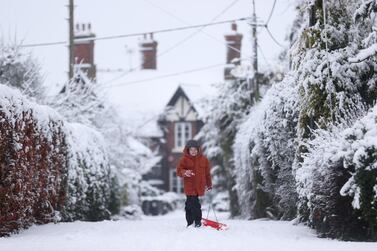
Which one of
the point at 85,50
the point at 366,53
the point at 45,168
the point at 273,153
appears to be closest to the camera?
the point at 366,53

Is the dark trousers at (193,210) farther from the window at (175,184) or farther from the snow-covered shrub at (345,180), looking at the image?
the window at (175,184)

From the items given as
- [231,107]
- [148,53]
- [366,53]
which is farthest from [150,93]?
[366,53]

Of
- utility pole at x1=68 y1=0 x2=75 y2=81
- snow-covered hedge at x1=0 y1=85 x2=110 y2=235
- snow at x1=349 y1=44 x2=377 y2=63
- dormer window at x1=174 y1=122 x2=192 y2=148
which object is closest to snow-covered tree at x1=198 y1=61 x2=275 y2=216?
utility pole at x1=68 y1=0 x2=75 y2=81

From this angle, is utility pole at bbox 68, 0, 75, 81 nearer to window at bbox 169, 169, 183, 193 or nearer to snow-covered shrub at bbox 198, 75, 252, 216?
snow-covered shrub at bbox 198, 75, 252, 216

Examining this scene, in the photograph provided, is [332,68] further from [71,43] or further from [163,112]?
[163,112]

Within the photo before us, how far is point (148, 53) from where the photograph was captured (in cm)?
4803

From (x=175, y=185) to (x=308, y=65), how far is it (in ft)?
116

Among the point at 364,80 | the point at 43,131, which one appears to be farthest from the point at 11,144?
the point at 364,80

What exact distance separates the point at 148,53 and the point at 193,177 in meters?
36.7

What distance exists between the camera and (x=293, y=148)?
14.3 meters

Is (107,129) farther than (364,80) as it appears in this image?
Yes

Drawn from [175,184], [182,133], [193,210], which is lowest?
[175,184]

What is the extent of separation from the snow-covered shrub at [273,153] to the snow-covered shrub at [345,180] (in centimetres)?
361

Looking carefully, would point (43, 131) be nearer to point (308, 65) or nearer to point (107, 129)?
point (308, 65)
